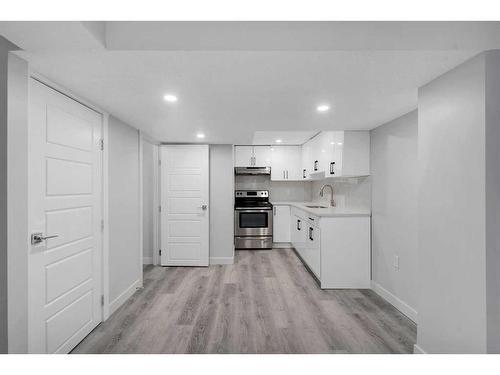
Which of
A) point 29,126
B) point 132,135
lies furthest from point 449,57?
point 132,135

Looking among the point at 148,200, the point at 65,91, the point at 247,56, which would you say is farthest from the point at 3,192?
the point at 148,200

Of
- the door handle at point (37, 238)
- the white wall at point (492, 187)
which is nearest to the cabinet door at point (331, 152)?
the white wall at point (492, 187)

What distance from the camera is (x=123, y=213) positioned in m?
2.94

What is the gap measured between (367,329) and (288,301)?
2.82 ft

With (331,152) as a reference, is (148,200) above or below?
below

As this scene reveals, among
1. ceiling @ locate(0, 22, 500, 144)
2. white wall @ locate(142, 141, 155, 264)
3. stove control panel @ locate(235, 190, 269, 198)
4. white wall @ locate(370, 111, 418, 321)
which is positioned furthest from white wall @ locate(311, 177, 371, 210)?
white wall @ locate(142, 141, 155, 264)

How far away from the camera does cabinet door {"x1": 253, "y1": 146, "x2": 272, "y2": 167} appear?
18.6 feet

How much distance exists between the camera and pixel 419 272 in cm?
193

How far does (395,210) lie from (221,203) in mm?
2640

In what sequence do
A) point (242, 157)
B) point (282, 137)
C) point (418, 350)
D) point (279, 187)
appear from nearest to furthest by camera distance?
point (418, 350), point (282, 137), point (242, 157), point (279, 187)

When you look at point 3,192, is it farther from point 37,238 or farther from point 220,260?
point 220,260

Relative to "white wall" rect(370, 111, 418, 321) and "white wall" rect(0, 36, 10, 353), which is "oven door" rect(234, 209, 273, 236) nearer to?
"white wall" rect(370, 111, 418, 321)

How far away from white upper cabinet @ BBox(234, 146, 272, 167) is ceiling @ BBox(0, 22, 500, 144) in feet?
11.4

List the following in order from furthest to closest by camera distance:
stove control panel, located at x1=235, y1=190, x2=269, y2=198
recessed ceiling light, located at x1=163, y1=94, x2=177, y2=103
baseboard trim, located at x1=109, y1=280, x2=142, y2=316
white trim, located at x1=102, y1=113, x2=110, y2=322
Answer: stove control panel, located at x1=235, y1=190, x2=269, y2=198 < baseboard trim, located at x1=109, y1=280, x2=142, y2=316 < white trim, located at x1=102, y1=113, x2=110, y2=322 < recessed ceiling light, located at x1=163, y1=94, x2=177, y2=103
